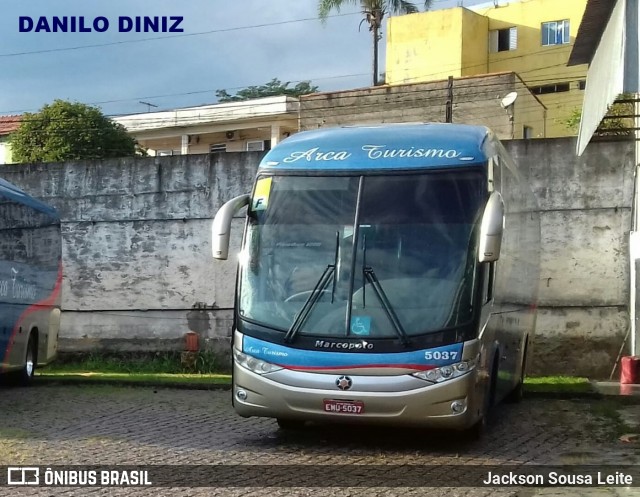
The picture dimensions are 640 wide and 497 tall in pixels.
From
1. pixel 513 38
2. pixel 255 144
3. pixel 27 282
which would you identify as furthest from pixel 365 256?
pixel 513 38

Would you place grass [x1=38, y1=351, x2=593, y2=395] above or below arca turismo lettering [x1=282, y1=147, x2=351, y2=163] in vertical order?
below

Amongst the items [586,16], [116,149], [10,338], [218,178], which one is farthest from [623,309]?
[116,149]

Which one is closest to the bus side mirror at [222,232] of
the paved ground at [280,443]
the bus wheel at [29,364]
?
the paved ground at [280,443]

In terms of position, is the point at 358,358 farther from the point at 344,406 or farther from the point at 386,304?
the point at 386,304

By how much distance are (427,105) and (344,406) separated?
23.5 m

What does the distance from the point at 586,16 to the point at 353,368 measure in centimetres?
826

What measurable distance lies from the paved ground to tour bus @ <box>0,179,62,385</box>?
7.76 ft

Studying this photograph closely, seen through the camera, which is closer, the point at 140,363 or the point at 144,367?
the point at 144,367

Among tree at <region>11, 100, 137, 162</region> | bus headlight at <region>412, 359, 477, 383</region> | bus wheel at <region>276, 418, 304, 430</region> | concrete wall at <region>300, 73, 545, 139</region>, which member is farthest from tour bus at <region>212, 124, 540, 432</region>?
tree at <region>11, 100, 137, 162</region>

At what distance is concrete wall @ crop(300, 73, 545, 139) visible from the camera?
29359 mm

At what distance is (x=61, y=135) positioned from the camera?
33.1m

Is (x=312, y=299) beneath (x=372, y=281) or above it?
beneath

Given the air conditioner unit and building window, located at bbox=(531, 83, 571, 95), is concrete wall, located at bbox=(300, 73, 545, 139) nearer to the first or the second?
building window, located at bbox=(531, 83, 571, 95)

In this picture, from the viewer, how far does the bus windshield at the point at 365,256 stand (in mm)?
8398
